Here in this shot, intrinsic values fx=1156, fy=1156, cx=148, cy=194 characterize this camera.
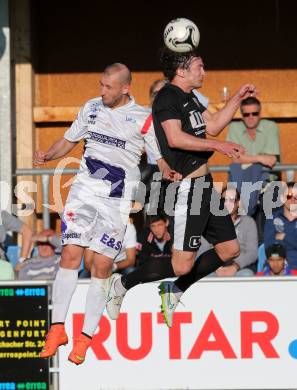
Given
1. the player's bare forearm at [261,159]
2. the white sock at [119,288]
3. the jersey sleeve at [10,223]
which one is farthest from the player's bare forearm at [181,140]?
the jersey sleeve at [10,223]

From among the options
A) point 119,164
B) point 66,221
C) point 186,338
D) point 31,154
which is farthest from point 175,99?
point 31,154

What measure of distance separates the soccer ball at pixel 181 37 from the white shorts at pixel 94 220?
4.50 feet

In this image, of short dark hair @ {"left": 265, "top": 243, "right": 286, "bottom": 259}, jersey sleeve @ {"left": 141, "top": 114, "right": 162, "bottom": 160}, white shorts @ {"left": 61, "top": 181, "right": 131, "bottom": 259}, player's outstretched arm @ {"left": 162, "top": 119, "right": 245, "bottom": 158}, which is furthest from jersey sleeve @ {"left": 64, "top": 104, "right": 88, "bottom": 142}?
short dark hair @ {"left": 265, "top": 243, "right": 286, "bottom": 259}

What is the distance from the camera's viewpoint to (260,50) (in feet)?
51.0

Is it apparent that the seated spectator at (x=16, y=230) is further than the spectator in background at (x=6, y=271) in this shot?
Yes

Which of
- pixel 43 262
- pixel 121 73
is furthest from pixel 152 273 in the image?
pixel 43 262

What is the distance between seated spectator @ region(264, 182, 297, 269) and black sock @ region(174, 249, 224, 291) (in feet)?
9.66

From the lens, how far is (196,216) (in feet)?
32.0

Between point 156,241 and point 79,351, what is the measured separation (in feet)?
12.2

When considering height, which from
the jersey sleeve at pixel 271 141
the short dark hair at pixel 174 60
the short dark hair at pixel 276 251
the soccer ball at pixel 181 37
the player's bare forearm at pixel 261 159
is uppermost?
the soccer ball at pixel 181 37

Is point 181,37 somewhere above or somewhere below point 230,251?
above

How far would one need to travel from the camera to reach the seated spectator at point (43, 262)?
12930mm

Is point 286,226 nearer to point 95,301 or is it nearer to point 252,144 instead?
point 252,144

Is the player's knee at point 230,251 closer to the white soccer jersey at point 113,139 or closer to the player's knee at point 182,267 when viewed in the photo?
the player's knee at point 182,267
